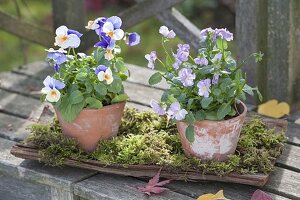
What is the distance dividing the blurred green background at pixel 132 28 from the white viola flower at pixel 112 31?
2795 mm

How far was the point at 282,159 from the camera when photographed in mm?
2664

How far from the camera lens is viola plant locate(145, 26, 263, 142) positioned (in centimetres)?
234

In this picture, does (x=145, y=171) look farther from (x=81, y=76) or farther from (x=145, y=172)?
(x=81, y=76)

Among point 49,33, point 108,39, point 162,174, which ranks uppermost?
point 49,33

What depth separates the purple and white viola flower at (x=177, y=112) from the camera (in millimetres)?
2320

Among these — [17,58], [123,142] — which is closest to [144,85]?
[123,142]

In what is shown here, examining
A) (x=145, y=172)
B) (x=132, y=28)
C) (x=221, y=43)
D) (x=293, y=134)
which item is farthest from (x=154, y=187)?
(x=132, y=28)

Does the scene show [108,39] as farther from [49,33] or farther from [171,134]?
[49,33]

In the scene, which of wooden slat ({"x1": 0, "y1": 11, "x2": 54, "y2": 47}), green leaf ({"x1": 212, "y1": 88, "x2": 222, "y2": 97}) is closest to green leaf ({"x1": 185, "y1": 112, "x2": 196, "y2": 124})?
green leaf ({"x1": 212, "y1": 88, "x2": 222, "y2": 97})

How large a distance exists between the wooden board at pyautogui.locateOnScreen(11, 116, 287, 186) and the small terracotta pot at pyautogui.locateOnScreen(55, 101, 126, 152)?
9 centimetres

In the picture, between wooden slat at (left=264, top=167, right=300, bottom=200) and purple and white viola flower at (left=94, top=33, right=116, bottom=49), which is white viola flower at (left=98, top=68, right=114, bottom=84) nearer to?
purple and white viola flower at (left=94, top=33, right=116, bottom=49)

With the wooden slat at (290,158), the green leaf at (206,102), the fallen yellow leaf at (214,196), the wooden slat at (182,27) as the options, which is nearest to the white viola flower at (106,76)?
the green leaf at (206,102)

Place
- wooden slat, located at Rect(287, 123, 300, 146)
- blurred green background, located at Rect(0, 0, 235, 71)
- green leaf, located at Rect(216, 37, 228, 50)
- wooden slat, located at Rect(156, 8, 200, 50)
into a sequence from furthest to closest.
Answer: blurred green background, located at Rect(0, 0, 235, 71)
wooden slat, located at Rect(156, 8, 200, 50)
wooden slat, located at Rect(287, 123, 300, 146)
green leaf, located at Rect(216, 37, 228, 50)

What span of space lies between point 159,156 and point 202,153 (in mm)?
158
